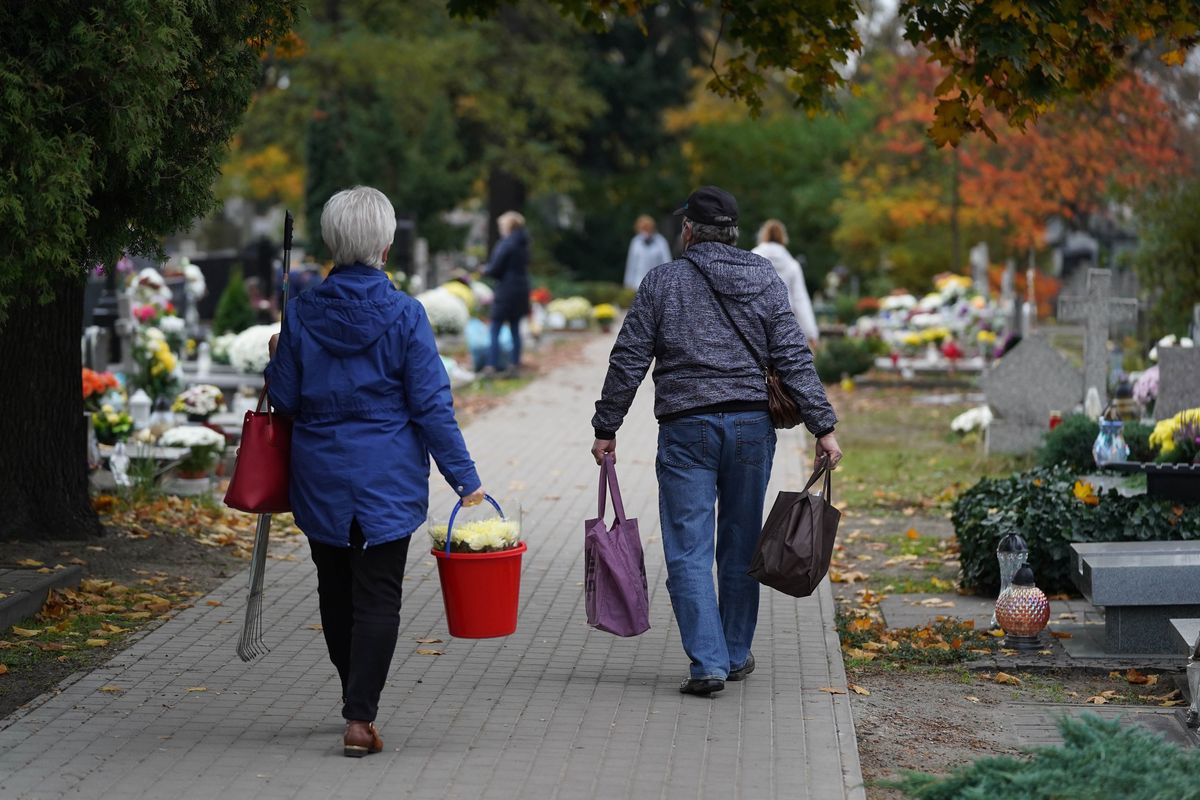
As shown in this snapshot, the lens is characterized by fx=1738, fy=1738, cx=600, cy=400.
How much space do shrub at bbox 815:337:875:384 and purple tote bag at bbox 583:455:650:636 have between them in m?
13.7

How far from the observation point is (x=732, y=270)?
618 centimetres

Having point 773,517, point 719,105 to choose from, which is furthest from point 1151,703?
point 719,105

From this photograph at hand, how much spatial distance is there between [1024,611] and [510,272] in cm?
1335

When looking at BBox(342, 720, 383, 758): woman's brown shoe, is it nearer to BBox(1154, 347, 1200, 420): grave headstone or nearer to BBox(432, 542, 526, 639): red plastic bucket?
BBox(432, 542, 526, 639): red plastic bucket

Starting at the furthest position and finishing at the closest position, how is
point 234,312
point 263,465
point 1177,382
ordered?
point 234,312, point 1177,382, point 263,465

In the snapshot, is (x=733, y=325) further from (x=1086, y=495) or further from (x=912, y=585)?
(x=912, y=585)

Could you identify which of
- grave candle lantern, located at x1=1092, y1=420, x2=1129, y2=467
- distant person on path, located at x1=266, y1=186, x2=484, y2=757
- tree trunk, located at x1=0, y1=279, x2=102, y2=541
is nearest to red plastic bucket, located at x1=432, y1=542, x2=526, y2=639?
distant person on path, located at x1=266, y1=186, x2=484, y2=757

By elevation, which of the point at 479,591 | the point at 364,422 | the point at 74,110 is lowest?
the point at 479,591

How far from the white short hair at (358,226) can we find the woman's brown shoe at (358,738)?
1.42 metres

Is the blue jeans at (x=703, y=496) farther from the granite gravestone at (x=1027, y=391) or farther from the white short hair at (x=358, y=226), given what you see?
the granite gravestone at (x=1027, y=391)

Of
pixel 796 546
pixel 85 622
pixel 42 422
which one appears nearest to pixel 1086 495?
pixel 796 546

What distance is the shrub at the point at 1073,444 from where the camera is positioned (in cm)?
988

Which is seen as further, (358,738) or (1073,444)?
(1073,444)

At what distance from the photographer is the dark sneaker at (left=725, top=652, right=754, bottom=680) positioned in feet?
21.2
